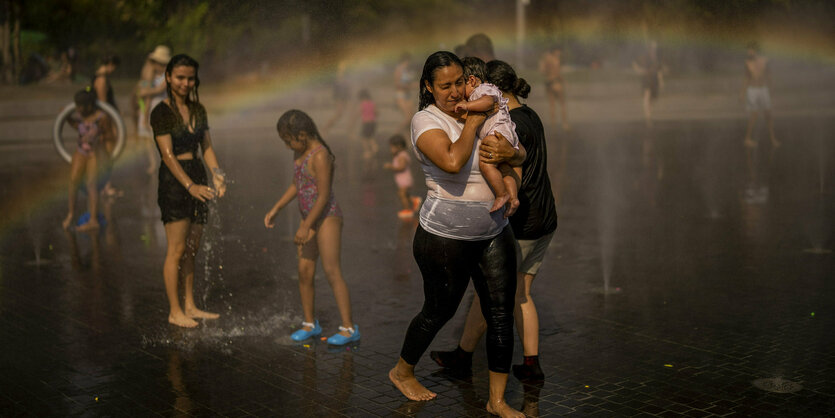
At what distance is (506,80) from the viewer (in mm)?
5223

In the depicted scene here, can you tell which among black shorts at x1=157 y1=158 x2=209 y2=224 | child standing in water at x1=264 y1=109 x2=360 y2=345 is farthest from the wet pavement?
black shorts at x1=157 y1=158 x2=209 y2=224

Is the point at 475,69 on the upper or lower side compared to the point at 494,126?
upper

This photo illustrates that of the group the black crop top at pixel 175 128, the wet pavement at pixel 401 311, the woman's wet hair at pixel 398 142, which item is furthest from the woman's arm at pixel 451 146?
the woman's wet hair at pixel 398 142

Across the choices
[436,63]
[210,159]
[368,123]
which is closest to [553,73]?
[368,123]

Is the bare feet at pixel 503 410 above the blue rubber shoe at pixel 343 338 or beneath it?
beneath

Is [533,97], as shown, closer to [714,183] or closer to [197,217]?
[714,183]

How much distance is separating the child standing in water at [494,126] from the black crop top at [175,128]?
2.52m

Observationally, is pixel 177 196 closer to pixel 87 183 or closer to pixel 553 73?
pixel 87 183

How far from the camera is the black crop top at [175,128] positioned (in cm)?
662

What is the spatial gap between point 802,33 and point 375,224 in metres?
41.3

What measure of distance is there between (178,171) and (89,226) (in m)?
4.79

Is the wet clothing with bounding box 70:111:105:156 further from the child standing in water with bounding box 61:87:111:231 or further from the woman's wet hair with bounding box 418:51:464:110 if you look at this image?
the woman's wet hair with bounding box 418:51:464:110

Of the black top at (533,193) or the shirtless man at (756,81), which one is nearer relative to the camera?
the black top at (533,193)

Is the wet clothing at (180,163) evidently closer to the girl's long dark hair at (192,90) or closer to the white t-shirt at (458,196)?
the girl's long dark hair at (192,90)
